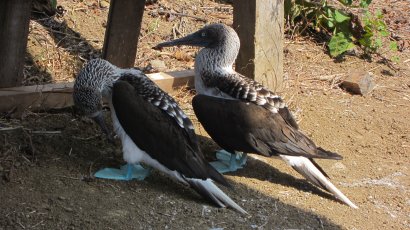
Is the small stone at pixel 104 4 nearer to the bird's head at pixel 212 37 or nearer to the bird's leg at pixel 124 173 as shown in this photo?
the bird's head at pixel 212 37

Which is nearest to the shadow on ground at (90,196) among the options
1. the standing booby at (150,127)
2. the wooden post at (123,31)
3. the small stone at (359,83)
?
the standing booby at (150,127)

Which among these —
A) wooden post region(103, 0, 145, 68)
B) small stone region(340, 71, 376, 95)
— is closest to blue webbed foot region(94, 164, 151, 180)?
wooden post region(103, 0, 145, 68)

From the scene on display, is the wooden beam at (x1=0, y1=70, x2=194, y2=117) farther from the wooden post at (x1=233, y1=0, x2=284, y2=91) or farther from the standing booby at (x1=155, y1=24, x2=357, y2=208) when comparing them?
the wooden post at (x1=233, y1=0, x2=284, y2=91)

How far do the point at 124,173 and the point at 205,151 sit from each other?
96 cm

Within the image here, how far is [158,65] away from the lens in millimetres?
7000

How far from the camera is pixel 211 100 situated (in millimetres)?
5305

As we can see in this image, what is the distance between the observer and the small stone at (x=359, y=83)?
7176mm

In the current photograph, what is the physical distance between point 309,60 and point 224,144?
2879 millimetres

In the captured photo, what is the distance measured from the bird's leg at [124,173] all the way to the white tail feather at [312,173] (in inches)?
40.6

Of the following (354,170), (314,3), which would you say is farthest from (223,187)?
(314,3)

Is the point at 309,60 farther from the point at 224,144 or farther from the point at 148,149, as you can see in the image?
the point at 148,149

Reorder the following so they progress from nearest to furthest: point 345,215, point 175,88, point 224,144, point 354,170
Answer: point 345,215
point 224,144
point 354,170
point 175,88

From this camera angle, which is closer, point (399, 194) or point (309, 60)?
point (399, 194)

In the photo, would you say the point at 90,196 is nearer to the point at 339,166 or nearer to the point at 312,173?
the point at 312,173
